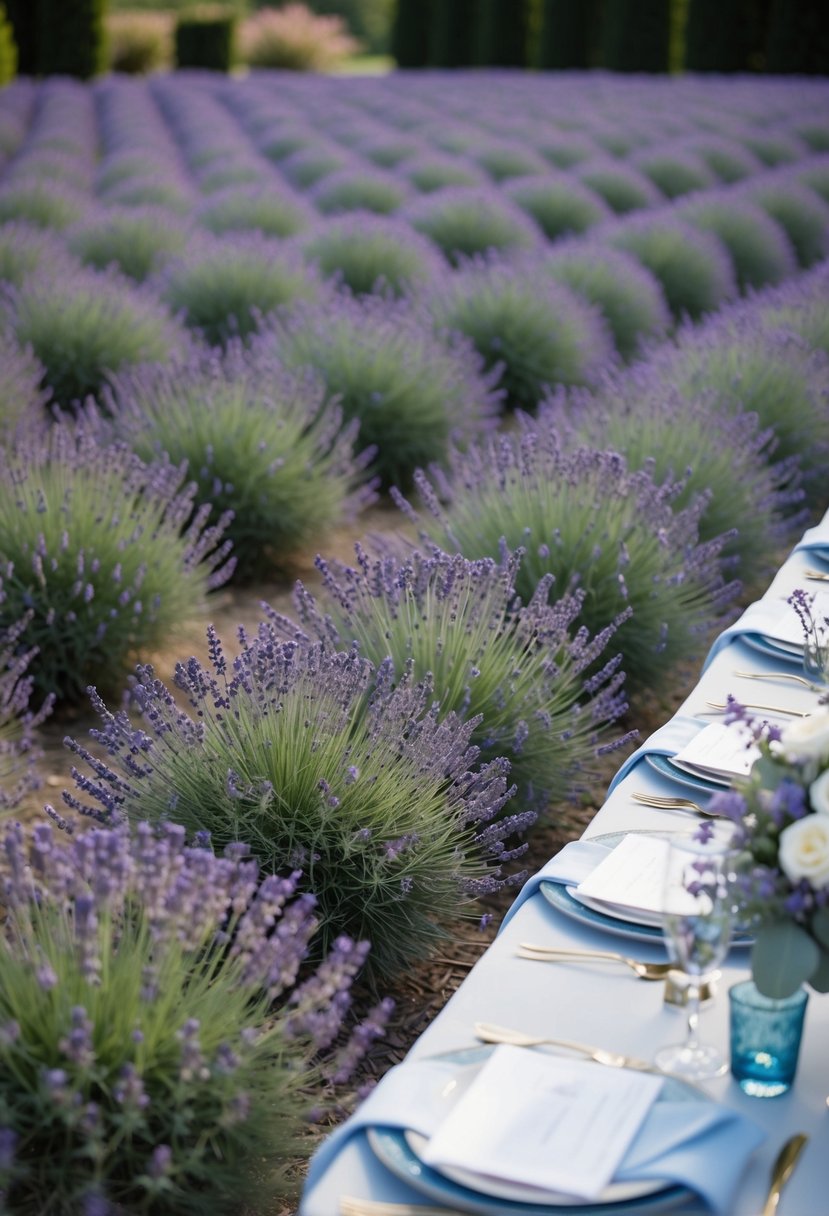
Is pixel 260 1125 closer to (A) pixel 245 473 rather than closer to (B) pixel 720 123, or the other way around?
(A) pixel 245 473

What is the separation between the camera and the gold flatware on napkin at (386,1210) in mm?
1133

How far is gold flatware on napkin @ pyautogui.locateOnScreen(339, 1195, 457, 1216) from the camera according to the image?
1.13 m

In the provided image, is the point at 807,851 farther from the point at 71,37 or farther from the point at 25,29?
the point at 25,29

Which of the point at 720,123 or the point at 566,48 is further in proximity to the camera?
the point at 566,48

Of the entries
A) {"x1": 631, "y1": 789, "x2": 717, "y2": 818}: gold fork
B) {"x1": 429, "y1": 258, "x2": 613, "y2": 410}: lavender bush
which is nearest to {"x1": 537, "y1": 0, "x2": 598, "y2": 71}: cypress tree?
{"x1": 429, "y1": 258, "x2": 613, "y2": 410}: lavender bush

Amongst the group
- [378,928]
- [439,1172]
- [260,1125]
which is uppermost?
[439,1172]

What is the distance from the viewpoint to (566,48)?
24719mm

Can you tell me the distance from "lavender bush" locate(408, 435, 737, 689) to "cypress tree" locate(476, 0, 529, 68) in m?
23.8

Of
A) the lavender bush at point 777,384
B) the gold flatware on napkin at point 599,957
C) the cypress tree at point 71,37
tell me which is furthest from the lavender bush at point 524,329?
the cypress tree at point 71,37

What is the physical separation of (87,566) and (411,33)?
27.4 meters

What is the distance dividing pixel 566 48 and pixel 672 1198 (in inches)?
1022

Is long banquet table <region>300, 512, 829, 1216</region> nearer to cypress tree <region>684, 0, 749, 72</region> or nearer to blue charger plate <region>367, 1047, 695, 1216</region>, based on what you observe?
blue charger plate <region>367, 1047, 695, 1216</region>

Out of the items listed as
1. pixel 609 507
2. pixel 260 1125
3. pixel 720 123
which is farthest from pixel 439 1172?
pixel 720 123

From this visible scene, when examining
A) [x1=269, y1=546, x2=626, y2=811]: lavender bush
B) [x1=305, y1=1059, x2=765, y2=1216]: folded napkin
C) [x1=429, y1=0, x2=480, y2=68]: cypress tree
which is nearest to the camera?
[x1=305, y1=1059, x2=765, y2=1216]: folded napkin
